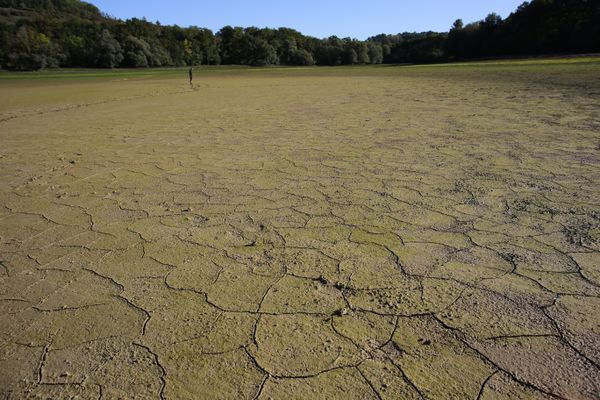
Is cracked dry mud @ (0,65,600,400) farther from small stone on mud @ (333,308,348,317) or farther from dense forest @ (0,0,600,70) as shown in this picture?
dense forest @ (0,0,600,70)

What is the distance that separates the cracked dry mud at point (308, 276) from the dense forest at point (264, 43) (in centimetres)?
4710

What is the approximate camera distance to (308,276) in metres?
2.13

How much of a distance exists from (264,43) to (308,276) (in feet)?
247

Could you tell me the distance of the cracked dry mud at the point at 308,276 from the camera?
1.48 m

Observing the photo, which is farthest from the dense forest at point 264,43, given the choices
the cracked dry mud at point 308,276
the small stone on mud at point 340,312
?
the small stone on mud at point 340,312

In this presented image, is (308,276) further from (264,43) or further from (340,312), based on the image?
(264,43)

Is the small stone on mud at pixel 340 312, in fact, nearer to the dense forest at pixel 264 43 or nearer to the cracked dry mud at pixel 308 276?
the cracked dry mud at pixel 308 276

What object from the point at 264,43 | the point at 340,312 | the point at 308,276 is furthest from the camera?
the point at 264,43

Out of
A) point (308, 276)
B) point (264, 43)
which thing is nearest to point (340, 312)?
point (308, 276)

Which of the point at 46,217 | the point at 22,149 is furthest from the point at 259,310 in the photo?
the point at 22,149

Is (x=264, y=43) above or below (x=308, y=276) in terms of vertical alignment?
above

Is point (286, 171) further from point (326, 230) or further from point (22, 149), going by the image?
point (22, 149)

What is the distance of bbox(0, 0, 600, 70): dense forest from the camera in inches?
1796

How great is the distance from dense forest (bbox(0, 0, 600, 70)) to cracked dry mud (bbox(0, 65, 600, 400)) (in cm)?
4710
